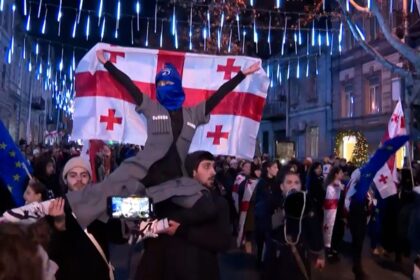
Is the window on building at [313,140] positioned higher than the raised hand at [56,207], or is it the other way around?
the window on building at [313,140]

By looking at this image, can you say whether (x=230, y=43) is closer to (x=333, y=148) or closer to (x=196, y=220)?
(x=333, y=148)

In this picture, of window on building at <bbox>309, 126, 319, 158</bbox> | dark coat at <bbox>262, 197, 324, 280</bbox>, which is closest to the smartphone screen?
dark coat at <bbox>262, 197, 324, 280</bbox>

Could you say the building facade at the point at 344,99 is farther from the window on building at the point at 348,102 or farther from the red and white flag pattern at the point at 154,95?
the red and white flag pattern at the point at 154,95

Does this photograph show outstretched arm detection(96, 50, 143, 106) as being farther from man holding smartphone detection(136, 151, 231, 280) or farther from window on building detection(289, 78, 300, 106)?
window on building detection(289, 78, 300, 106)

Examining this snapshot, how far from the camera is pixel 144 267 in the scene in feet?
12.7

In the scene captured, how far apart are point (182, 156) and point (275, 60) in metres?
36.8

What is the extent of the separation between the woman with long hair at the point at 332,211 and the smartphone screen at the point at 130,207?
7732 millimetres

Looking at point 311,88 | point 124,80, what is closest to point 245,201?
point 124,80

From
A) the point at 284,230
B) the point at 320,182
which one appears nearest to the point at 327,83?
the point at 320,182

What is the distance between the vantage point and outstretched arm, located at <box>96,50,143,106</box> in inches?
198

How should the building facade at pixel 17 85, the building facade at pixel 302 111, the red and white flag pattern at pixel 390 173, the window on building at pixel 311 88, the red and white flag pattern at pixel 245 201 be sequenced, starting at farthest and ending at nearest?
the building facade at pixel 17 85 → the window on building at pixel 311 88 → the building facade at pixel 302 111 → the red and white flag pattern at pixel 245 201 → the red and white flag pattern at pixel 390 173

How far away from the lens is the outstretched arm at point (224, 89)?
5023mm

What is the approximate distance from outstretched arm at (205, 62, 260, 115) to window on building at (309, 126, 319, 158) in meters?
30.0

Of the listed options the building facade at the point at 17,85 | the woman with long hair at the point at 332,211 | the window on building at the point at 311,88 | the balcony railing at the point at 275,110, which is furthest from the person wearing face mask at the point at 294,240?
the balcony railing at the point at 275,110
